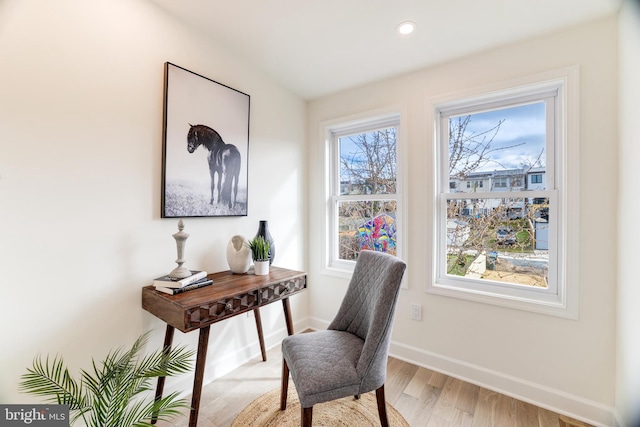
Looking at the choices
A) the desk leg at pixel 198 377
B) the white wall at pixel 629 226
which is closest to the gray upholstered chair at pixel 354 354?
the desk leg at pixel 198 377

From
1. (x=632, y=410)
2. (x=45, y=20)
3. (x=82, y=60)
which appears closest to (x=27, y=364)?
(x=82, y=60)

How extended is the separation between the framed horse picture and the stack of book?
1.27ft

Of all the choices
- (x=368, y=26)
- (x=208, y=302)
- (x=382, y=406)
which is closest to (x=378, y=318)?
(x=382, y=406)

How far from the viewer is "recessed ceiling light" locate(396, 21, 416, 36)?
1709 millimetres

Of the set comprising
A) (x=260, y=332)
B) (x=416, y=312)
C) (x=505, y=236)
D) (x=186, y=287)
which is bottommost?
(x=260, y=332)

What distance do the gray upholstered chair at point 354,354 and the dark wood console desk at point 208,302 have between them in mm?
341

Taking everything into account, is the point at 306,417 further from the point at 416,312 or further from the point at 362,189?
the point at 362,189

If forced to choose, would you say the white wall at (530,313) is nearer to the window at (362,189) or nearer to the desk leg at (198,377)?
the window at (362,189)

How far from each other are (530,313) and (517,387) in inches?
19.3

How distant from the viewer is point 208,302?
1.43 metres

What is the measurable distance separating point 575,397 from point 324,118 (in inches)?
107

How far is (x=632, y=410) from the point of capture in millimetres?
1337

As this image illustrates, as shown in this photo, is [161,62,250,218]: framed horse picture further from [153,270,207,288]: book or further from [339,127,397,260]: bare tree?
[339,127,397,260]: bare tree

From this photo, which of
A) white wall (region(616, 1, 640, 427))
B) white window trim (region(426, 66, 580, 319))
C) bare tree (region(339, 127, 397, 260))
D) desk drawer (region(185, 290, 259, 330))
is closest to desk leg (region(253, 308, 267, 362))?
desk drawer (region(185, 290, 259, 330))
